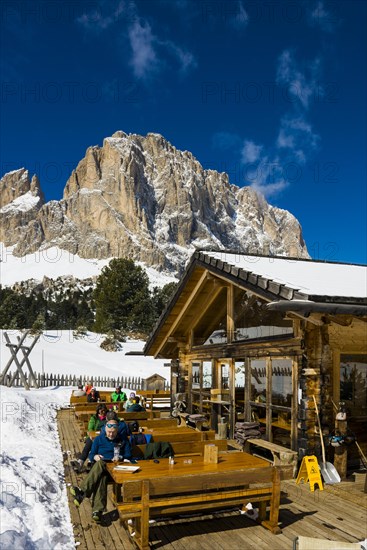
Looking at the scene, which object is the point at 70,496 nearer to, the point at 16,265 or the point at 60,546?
the point at 60,546

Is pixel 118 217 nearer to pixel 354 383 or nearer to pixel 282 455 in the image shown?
pixel 354 383

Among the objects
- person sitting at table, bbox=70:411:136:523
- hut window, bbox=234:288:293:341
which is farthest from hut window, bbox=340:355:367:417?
person sitting at table, bbox=70:411:136:523

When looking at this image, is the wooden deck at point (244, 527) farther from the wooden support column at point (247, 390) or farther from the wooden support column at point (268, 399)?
the wooden support column at point (247, 390)

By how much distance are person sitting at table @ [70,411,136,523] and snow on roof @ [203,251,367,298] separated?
3862 mm

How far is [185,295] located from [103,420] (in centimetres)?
511

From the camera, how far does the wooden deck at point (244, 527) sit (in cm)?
570

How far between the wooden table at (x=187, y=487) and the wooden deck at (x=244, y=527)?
0.26 m

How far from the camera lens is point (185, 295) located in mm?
14438

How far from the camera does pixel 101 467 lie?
6441mm

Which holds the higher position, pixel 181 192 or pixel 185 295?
pixel 181 192

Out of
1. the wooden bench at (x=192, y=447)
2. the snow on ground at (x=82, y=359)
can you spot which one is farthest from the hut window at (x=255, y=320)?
the snow on ground at (x=82, y=359)

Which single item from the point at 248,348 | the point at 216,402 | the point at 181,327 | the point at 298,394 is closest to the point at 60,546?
the point at 298,394

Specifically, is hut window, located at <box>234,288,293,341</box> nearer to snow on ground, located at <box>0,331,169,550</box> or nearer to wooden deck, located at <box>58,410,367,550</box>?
wooden deck, located at <box>58,410,367,550</box>

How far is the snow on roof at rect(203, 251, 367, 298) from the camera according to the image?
845 centimetres
